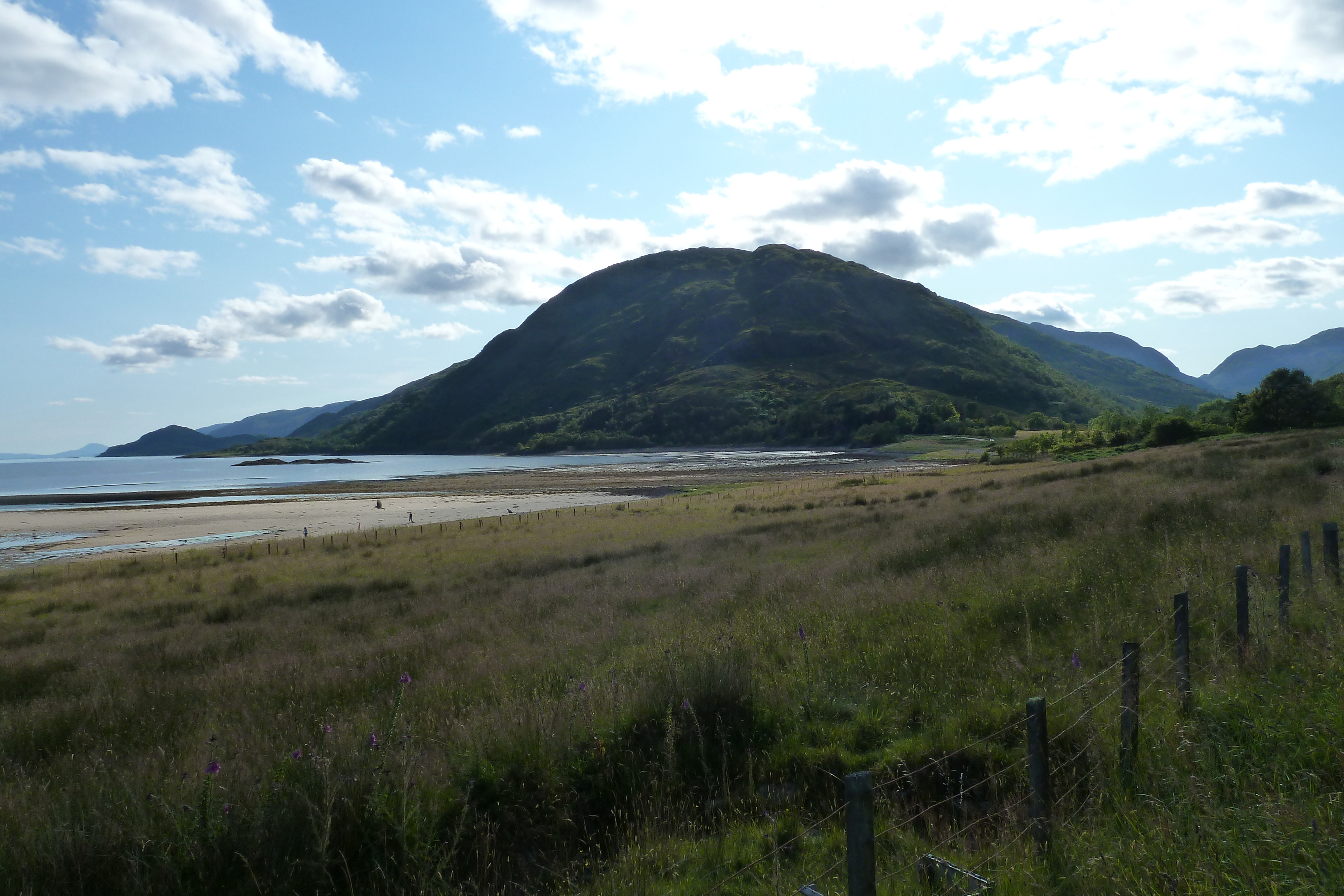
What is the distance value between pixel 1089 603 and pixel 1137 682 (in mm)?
5081

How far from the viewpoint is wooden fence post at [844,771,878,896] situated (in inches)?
119

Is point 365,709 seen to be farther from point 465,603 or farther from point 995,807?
point 465,603

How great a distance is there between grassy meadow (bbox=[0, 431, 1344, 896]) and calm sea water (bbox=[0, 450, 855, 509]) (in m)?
98.8

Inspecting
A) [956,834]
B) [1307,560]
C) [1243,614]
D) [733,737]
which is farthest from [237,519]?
[1307,560]

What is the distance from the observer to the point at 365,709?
822 cm

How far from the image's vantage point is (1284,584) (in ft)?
23.1

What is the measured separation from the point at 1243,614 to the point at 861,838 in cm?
560

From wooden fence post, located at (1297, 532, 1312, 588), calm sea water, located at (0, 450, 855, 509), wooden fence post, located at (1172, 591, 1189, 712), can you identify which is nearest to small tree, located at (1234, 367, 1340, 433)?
calm sea water, located at (0, 450, 855, 509)

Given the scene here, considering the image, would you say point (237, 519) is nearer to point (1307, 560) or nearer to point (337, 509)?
point (337, 509)

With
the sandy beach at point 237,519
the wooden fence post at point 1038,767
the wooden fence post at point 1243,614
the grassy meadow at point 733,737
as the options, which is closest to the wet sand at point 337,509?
the sandy beach at point 237,519

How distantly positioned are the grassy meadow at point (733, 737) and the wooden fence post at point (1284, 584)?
12 centimetres

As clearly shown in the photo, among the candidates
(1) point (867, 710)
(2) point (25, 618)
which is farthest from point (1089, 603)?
(2) point (25, 618)

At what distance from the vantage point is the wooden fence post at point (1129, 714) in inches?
185

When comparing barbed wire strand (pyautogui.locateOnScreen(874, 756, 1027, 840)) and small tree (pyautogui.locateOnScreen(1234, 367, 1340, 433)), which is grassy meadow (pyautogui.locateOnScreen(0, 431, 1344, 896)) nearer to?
barbed wire strand (pyautogui.locateOnScreen(874, 756, 1027, 840))
